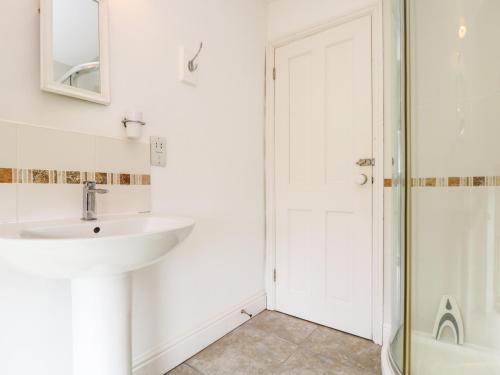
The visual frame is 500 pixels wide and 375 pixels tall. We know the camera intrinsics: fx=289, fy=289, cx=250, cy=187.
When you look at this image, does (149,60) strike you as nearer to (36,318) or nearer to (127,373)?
(36,318)

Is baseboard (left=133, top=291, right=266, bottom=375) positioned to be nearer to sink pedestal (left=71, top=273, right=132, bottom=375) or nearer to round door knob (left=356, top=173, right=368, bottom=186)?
sink pedestal (left=71, top=273, right=132, bottom=375)

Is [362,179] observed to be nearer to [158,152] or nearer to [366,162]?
[366,162]

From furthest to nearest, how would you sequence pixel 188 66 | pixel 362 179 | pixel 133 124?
pixel 362 179 < pixel 188 66 < pixel 133 124

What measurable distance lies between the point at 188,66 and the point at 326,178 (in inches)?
41.6

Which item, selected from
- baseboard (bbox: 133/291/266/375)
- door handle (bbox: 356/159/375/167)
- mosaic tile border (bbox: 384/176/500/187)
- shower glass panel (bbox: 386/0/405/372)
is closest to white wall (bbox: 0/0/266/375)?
baseboard (bbox: 133/291/266/375)

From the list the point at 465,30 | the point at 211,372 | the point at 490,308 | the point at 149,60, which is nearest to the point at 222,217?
the point at 211,372

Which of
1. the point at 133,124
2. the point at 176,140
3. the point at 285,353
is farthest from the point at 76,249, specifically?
the point at 285,353

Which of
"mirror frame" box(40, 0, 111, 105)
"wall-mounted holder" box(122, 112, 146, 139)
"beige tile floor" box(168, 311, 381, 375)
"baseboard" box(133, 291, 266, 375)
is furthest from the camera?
"beige tile floor" box(168, 311, 381, 375)

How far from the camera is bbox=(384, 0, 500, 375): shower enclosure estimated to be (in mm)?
1361

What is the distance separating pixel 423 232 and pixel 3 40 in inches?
74.8

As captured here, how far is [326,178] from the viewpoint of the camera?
1860mm

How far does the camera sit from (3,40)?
0.91 meters

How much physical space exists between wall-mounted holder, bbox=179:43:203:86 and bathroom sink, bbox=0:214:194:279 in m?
0.89

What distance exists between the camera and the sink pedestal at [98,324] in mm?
870
